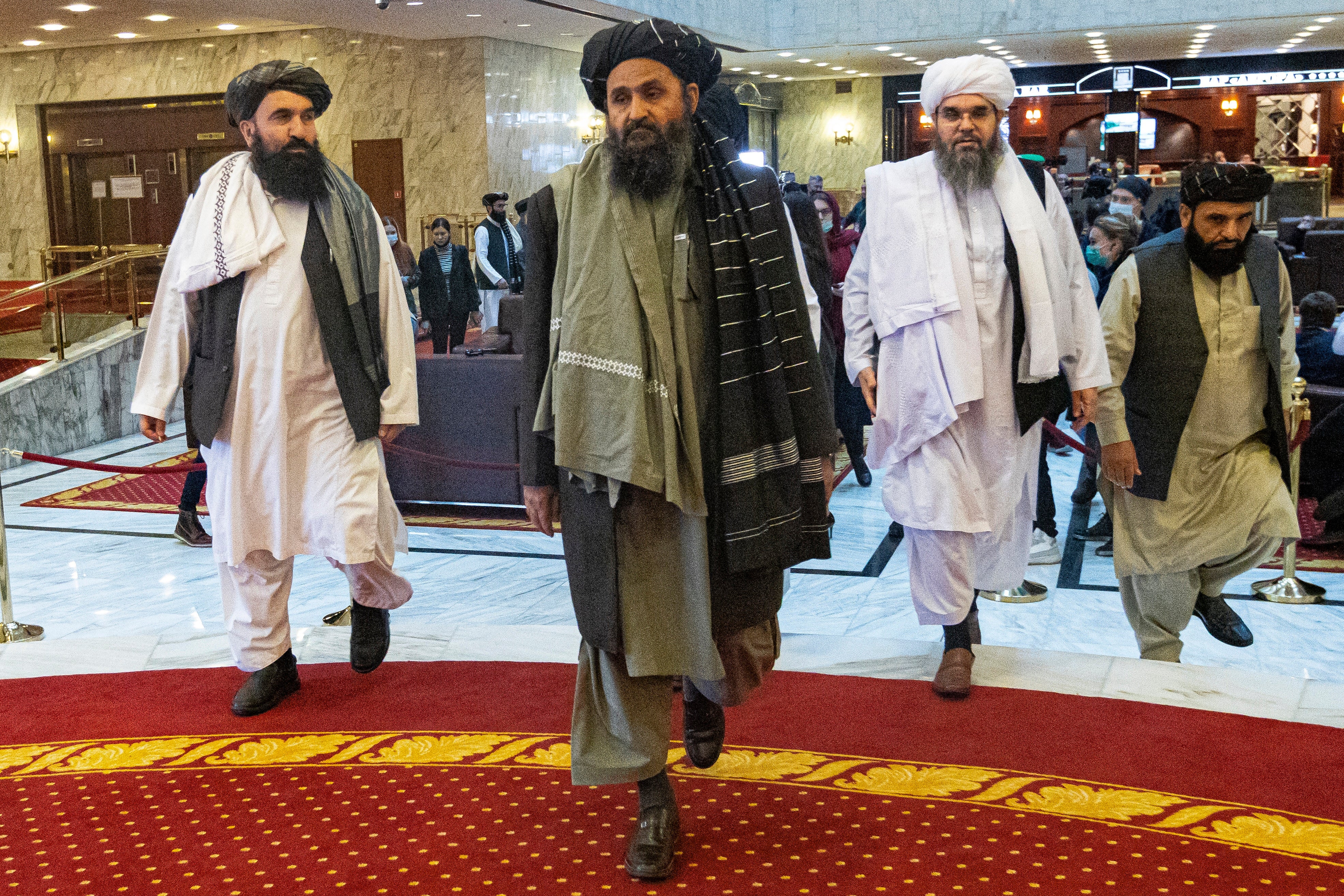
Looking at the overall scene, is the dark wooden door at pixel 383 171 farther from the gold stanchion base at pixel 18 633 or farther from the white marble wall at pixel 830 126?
the gold stanchion base at pixel 18 633

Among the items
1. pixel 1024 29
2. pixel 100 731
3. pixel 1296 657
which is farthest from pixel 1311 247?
pixel 100 731

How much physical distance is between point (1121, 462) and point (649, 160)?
1786 mm

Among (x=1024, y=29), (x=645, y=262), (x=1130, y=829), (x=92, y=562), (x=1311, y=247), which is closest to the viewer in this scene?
(x=645, y=262)

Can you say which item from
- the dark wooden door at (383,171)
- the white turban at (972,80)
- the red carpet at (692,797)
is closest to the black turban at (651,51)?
the white turban at (972,80)

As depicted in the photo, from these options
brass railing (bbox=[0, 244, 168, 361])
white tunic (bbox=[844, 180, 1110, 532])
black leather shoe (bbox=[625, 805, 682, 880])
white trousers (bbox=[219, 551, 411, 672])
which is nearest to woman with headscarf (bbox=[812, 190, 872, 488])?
white tunic (bbox=[844, 180, 1110, 532])

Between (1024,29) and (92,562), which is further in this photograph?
(1024,29)

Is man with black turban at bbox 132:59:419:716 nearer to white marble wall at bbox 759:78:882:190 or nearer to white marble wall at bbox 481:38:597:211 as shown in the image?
white marble wall at bbox 481:38:597:211

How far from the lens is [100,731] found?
3.23m

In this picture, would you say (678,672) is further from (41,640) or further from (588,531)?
(41,640)

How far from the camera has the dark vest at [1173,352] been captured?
11.4 ft

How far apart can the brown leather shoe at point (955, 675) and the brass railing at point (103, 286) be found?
23.1ft

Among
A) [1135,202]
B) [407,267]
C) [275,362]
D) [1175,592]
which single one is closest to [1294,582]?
[1175,592]

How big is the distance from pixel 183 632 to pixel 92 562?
2044 millimetres

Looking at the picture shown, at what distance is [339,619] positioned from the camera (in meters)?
4.49
